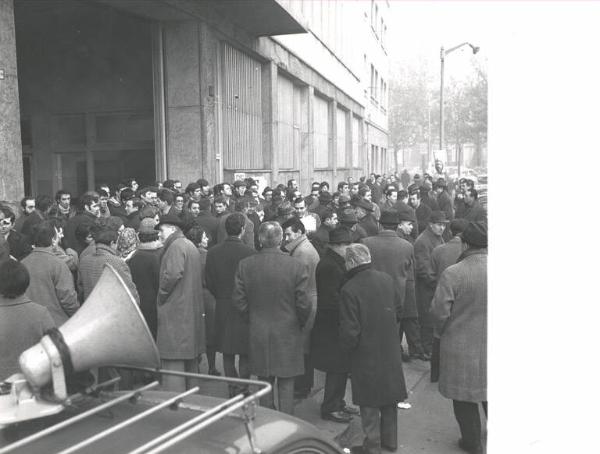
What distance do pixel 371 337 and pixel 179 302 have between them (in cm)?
198

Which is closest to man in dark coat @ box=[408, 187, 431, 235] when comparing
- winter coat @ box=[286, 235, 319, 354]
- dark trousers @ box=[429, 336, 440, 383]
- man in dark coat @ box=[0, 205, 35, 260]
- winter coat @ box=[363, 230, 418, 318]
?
winter coat @ box=[363, 230, 418, 318]

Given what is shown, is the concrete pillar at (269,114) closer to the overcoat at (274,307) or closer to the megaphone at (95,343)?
the overcoat at (274,307)

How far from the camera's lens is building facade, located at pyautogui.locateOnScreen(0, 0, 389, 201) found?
1445cm

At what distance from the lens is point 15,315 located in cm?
451

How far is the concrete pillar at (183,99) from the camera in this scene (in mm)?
14391

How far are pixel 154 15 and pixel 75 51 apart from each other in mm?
4702

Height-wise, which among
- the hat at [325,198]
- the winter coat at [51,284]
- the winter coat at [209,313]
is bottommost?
the winter coat at [209,313]

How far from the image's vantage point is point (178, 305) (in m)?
6.30

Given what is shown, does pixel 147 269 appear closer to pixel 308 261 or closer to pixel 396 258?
pixel 308 261

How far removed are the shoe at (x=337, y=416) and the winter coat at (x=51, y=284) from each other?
2469mm

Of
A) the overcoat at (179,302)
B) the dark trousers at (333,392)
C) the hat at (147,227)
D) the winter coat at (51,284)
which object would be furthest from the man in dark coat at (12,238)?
the dark trousers at (333,392)

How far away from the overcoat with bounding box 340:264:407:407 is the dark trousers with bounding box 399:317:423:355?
248 centimetres

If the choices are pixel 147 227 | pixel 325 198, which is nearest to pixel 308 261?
pixel 147 227
